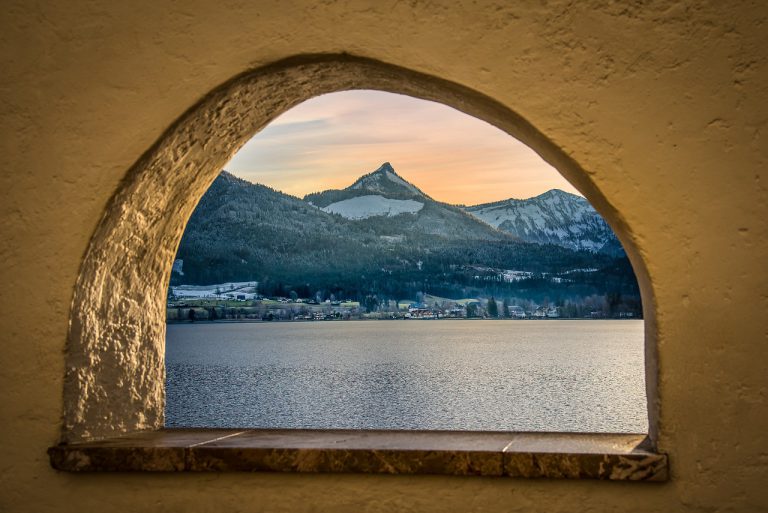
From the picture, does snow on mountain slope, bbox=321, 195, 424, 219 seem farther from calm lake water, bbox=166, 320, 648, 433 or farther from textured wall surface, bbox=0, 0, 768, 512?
textured wall surface, bbox=0, 0, 768, 512

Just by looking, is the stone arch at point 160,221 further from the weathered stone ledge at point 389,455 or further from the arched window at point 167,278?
the weathered stone ledge at point 389,455

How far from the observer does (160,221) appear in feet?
11.6

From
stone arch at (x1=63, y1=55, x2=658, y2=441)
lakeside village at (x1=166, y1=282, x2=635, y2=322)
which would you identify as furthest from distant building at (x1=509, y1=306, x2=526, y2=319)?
stone arch at (x1=63, y1=55, x2=658, y2=441)

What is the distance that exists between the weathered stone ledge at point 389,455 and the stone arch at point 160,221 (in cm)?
16

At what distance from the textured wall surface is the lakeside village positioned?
88.9 meters

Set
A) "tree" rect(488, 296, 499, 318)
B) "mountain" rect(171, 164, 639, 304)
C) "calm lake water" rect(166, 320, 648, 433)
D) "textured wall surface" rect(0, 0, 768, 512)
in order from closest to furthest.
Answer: "textured wall surface" rect(0, 0, 768, 512) < "calm lake water" rect(166, 320, 648, 433) < "mountain" rect(171, 164, 639, 304) < "tree" rect(488, 296, 499, 318)

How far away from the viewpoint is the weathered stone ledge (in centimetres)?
273

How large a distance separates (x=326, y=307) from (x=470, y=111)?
121821 mm

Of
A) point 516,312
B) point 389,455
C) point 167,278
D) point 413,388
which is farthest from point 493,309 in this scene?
point 389,455

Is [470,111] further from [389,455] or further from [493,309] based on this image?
[493,309]

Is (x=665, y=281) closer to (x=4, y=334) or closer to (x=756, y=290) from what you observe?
(x=756, y=290)

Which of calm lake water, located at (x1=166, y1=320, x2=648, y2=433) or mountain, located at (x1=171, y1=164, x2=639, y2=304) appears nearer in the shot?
calm lake water, located at (x1=166, y1=320, x2=648, y2=433)

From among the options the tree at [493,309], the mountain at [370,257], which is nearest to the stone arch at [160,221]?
the mountain at [370,257]

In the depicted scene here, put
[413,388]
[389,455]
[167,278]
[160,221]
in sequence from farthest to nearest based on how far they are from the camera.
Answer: [413,388] < [167,278] < [160,221] < [389,455]
